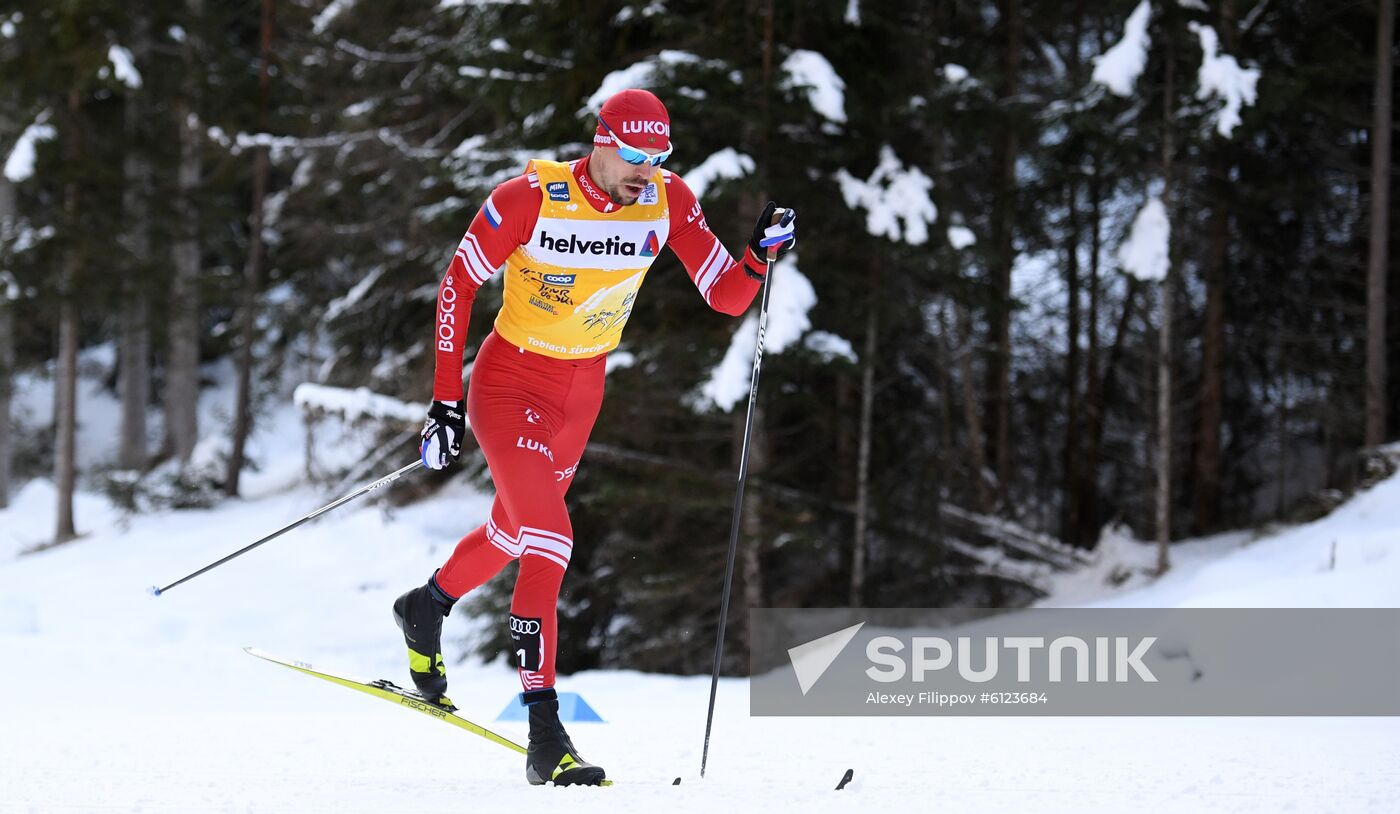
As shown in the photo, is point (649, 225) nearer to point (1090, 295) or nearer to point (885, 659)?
point (885, 659)

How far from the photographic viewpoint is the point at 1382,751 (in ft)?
12.7

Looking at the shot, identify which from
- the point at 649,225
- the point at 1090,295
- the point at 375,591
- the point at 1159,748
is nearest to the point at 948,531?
the point at 1090,295

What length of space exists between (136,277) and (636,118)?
14.9 metres

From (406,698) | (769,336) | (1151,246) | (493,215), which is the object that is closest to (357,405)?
(769,336)

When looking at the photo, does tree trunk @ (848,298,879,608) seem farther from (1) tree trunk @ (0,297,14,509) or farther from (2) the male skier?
(1) tree trunk @ (0,297,14,509)

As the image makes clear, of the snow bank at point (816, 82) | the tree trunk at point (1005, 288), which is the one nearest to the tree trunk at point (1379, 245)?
the tree trunk at point (1005, 288)

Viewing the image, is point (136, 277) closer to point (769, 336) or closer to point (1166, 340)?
point (769, 336)

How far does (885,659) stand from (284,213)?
15.4 metres

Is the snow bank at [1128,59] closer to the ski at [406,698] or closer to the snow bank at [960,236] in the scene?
the snow bank at [960,236]

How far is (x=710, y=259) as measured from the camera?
4035 mm

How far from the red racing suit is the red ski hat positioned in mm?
223

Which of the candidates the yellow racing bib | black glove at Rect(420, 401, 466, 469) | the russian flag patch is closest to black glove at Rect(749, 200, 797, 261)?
the yellow racing bib

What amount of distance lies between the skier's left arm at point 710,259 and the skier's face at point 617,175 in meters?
0.25

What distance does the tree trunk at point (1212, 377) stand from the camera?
1310 cm
